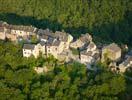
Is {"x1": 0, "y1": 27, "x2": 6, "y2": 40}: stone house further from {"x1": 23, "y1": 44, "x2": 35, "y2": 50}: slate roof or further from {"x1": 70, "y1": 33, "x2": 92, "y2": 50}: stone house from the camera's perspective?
{"x1": 70, "y1": 33, "x2": 92, "y2": 50}: stone house

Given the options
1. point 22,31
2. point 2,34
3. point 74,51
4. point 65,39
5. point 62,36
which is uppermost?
point 22,31

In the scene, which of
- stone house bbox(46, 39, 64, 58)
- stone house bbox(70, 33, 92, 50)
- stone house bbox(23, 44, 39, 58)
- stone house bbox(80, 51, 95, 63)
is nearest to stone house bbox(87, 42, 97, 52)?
stone house bbox(80, 51, 95, 63)

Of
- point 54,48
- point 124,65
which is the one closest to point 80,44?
point 54,48

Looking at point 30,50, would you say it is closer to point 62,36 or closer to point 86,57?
point 62,36

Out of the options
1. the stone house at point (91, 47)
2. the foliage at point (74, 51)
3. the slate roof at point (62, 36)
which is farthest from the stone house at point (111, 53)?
the slate roof at point (62, 36)

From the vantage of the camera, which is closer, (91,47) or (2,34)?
(91,47)

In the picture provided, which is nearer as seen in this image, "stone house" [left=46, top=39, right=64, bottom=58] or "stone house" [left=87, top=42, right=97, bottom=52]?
"stone house" [left=46, top=39, right=64, bottom=58]

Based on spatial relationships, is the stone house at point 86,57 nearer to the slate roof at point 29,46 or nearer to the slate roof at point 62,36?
the slate roof at point 62,36
